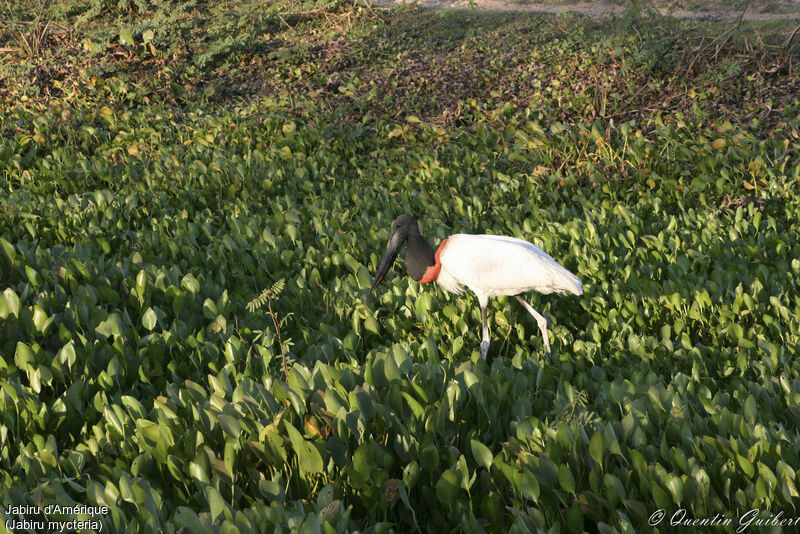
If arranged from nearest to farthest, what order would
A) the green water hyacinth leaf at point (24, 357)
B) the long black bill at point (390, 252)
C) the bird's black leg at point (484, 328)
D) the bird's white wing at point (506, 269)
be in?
the green water hyacinth leaf at point (24, 357)
the bird's white wing at point (506, 269)
the bird's black leg at point (484, 328)
the long black bill at point (390, 252)

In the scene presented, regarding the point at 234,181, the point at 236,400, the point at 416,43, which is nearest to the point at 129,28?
the point at 416,43

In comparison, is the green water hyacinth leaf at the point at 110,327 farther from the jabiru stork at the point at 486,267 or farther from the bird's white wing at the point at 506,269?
the bird's white wing at the point at 506,269

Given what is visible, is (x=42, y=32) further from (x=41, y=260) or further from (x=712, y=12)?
(x=712, y=12)

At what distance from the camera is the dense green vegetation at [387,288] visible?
2.79 metres

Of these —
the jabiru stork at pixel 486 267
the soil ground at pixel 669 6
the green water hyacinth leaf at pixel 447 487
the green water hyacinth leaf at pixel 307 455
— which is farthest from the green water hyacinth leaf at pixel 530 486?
the soil ground at pixel 669 6

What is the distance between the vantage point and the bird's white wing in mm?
4574

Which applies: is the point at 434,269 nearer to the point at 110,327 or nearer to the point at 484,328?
the point at 484,328

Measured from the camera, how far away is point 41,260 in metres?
5.66

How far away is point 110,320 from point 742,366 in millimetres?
3900

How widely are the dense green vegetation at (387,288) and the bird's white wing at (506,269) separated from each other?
408 millimetres

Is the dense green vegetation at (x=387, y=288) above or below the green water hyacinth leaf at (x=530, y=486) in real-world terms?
below

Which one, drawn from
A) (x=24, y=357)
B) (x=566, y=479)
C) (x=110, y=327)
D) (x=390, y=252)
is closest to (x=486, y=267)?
(x=390, y=252)

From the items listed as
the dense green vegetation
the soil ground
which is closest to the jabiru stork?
the dense green vegetation

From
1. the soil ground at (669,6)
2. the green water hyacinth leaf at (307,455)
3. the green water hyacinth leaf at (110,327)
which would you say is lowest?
the green water hyacinth leaf at (110,327)
